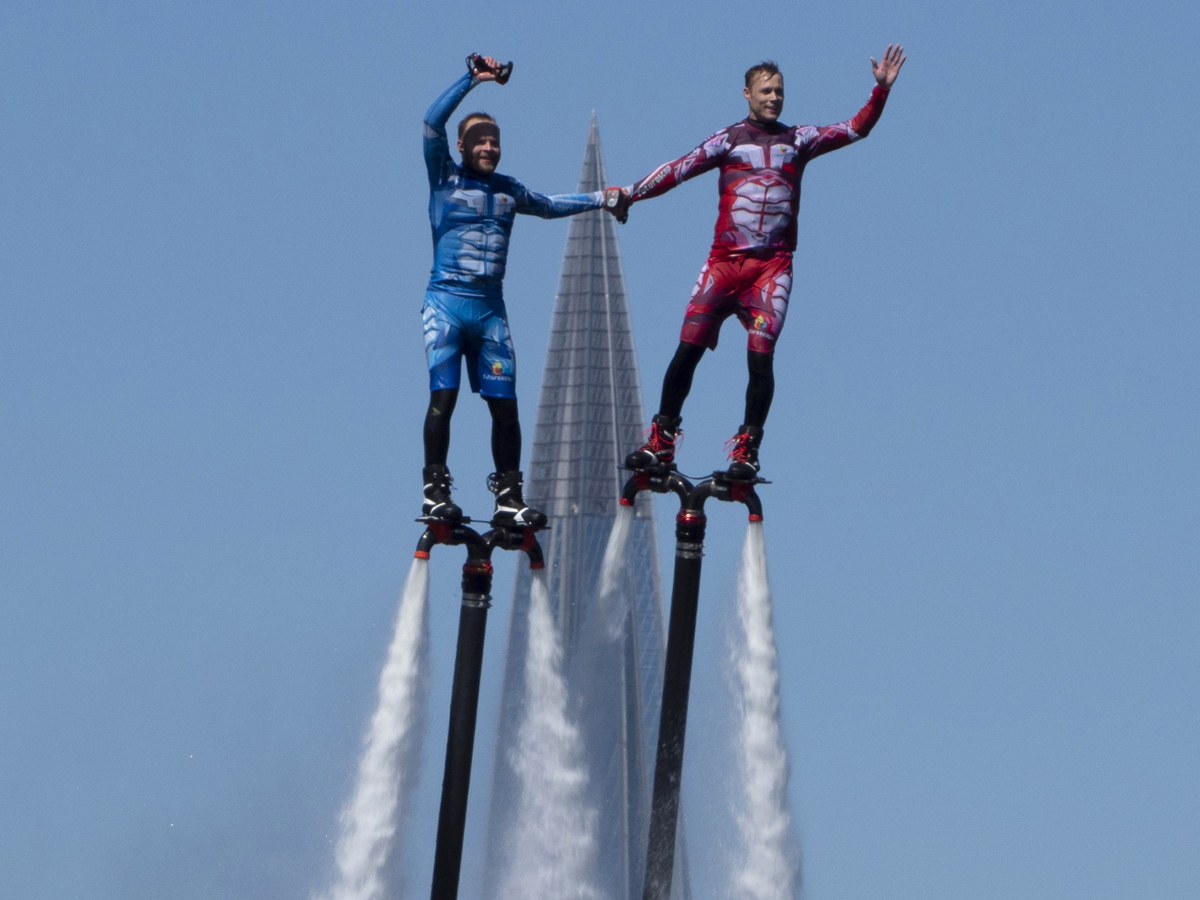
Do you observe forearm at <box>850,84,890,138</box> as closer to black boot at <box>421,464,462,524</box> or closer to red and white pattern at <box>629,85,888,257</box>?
red and white pattern at <box>629,85,888,257</box>

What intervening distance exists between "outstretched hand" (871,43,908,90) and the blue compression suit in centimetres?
467

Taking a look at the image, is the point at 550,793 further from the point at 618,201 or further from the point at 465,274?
the point at 618,201

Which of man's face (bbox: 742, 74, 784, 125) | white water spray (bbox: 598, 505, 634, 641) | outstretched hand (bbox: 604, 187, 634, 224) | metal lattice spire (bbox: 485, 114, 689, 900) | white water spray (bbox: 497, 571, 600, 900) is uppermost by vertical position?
metal lattice spire (bbox: 485, 114, 689, 900)

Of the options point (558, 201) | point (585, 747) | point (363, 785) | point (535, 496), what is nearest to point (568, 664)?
point (585, 747)

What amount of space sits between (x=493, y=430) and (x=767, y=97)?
17.1 ft

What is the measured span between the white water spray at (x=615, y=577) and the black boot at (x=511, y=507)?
99 centimetres

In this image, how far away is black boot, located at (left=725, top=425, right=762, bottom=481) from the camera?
2920 centimetres

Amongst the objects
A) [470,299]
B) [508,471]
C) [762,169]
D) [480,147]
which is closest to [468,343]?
[470,299]

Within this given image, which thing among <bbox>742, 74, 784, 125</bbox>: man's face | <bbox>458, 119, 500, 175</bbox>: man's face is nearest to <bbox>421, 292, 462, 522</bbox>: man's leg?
<bbox>458, 119, 500, 175</bbox>: man's face

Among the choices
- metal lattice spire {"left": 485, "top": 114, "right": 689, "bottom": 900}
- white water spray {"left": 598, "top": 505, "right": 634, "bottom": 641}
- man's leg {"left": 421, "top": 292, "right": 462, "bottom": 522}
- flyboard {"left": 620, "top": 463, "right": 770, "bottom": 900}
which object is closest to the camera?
flyboard {"left": 620, "top": 463, "right": 770, "bottom": 900}

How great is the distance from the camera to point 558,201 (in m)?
30.3

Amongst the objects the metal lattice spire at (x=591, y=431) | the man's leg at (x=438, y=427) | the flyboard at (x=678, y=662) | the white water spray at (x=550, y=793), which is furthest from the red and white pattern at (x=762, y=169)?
the metal lattice spire at (x=591, y=431)

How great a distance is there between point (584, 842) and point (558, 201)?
7968mm

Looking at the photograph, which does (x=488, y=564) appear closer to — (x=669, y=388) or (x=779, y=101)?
(x=669, y=388)
